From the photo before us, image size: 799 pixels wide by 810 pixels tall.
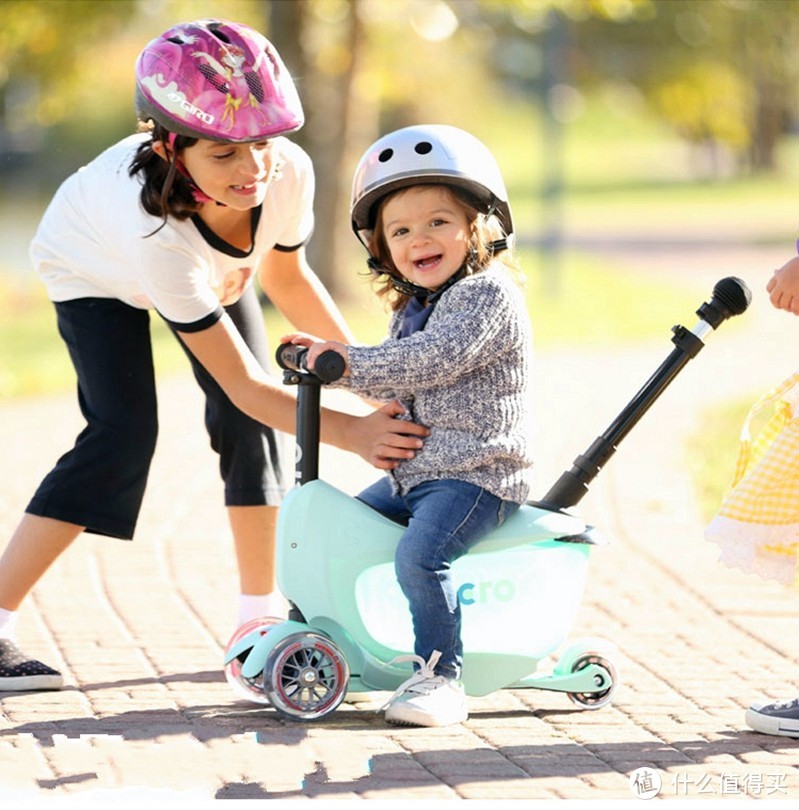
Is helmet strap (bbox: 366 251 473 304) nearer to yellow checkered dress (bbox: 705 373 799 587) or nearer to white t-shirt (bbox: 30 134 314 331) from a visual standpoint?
white t-shirt (bbox: 30 134 314 331)

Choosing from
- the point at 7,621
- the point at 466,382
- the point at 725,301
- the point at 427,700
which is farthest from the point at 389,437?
the point at 7,621

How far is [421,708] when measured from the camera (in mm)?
4184

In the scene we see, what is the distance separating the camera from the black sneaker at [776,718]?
13.7 ft

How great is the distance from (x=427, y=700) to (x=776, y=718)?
869 millimetres

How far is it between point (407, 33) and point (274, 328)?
9.26 m

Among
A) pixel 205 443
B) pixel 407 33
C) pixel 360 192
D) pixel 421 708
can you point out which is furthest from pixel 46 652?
pixel 407 33

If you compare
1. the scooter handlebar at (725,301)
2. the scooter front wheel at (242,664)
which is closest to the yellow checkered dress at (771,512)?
the scooter handlebar at (725,301)

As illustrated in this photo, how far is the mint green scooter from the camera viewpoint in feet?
14.0

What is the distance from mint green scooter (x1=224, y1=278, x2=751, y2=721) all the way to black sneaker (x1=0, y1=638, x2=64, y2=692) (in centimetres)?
52

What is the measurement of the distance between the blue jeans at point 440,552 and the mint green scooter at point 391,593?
0.09 m

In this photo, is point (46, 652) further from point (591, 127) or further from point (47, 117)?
point (591, 127)

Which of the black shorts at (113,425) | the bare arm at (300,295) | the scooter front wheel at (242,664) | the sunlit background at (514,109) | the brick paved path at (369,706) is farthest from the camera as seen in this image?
the sunlit background at (514,109)

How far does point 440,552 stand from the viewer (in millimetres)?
4211

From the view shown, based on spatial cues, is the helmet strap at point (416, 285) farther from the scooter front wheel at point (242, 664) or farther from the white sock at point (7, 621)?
the white sock at point (7, 621)
